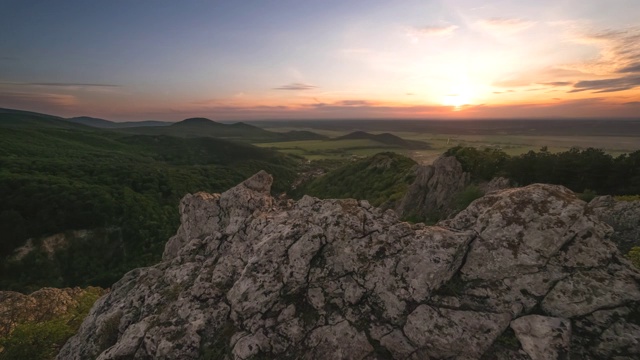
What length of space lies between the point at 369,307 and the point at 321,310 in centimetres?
228

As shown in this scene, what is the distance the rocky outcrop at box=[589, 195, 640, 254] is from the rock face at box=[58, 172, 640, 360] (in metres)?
8.22

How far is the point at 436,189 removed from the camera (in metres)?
52.7

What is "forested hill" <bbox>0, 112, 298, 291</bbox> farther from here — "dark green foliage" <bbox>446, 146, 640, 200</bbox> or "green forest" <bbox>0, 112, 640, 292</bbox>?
"dark green foliage" <bbox>446, 146, 640, 200</bbox>

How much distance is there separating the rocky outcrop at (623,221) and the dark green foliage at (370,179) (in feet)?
172

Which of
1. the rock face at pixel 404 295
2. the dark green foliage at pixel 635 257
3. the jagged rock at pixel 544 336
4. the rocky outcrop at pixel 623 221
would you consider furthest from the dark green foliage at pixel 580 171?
the jagged rock at pixel 544 336

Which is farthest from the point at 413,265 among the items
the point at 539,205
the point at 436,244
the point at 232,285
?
the point at 232,285

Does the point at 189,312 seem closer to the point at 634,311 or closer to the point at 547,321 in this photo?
the point at 547,321

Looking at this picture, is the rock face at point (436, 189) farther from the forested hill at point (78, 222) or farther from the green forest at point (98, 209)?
the forested hill at point (78, 222)

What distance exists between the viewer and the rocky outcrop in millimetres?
18950

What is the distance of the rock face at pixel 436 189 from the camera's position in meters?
49.6

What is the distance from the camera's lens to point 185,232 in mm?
27125

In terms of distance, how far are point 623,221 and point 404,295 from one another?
56.9 ft

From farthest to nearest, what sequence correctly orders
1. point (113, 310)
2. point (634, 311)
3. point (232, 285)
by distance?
point (113, 310), point (232, 285), point (634, 311)

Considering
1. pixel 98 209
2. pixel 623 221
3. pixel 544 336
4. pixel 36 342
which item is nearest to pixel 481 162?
pixel 623 221
